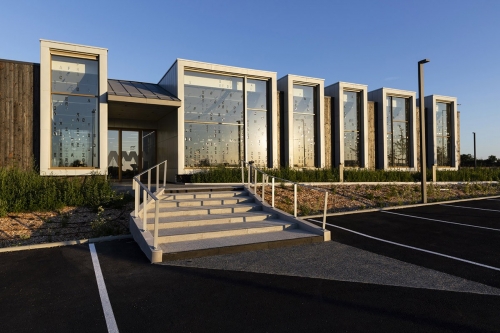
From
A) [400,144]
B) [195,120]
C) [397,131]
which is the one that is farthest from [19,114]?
[400,144]

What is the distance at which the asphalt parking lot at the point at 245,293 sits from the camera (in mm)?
3238

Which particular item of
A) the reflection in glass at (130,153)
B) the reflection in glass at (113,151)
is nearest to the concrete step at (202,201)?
the reflection in glass at (113,151)

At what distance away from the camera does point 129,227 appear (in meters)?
7.38

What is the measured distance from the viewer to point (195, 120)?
13.9m

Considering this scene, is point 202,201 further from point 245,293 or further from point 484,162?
point 484,162

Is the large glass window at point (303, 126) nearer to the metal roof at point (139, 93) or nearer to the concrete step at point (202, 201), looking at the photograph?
the metal roof at point (139, 93)

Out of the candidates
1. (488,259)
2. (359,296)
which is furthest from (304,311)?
(488,259)

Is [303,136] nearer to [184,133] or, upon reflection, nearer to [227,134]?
[227,134]

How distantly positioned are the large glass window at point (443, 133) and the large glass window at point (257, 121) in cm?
1400

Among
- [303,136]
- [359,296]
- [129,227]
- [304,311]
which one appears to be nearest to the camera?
[304,311]

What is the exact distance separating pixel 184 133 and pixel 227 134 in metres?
1.98

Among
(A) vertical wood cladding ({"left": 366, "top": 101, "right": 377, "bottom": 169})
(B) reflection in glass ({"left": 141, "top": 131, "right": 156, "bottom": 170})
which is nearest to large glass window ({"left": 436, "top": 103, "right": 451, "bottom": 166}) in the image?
(A) vertical wood cladding ({"left": 366, "top": 101, "right": 377, "bottom": 169})

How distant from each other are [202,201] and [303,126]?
9.47 metres

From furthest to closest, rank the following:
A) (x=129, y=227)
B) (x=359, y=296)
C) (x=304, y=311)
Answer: (x=129, y=227)
(x=359, y=296)
(x=304, y=311)
